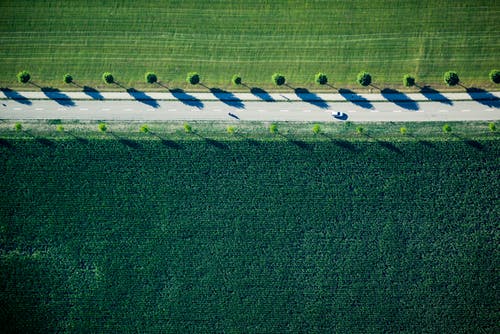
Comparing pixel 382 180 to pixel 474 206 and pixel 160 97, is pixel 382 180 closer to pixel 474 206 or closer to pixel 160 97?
pixel 474 206

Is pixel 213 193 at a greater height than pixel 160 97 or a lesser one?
lesser

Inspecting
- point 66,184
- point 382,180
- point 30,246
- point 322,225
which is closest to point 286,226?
point 322,225

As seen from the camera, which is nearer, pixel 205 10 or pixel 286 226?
pixel 286 226

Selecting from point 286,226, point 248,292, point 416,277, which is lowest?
point 248,292

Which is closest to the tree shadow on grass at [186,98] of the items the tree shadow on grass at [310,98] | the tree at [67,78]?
the tree shadow on grass at [310,98]

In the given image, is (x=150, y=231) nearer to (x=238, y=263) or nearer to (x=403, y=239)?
(x=238, y=263)

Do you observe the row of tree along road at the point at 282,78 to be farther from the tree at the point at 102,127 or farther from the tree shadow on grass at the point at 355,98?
the tree at the point at 102,127

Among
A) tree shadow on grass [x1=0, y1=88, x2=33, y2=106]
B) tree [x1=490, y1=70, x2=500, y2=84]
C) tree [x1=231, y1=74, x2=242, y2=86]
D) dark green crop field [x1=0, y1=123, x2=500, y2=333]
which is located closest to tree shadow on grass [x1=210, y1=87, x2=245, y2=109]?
tree [x1=231, y1=74, x2=242, y2=86]
